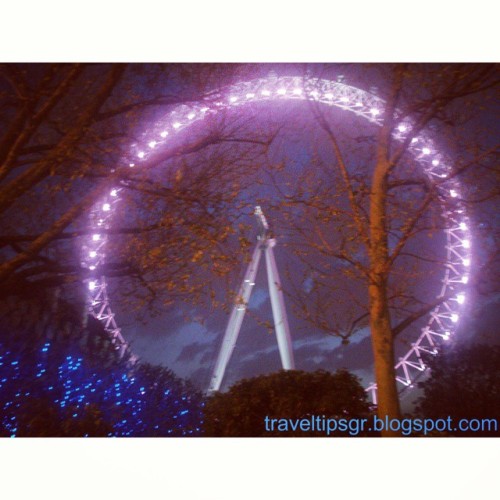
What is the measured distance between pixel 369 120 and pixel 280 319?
13.6 ft

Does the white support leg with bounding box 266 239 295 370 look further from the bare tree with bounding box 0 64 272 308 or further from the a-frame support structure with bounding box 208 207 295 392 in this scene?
the bare tree with bounding box 0 64 272 308

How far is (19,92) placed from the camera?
5.62m

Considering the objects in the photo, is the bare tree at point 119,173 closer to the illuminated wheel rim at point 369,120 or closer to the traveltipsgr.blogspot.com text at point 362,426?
the illuminated wheel rim at point 369,120

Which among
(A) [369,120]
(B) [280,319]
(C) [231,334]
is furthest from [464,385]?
(A) [369,120]

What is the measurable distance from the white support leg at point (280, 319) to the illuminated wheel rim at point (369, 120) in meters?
1.84

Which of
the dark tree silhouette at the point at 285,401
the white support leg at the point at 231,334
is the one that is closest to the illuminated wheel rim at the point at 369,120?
the dark tree silhouette at the point at 285,401

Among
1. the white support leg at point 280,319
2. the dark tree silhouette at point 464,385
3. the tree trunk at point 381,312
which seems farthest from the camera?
the white support leg at point 280,319

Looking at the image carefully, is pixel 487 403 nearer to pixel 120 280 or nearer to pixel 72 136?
pixel 120 280

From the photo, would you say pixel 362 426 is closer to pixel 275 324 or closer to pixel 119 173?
pixel 275 324

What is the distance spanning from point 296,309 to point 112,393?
3.49m

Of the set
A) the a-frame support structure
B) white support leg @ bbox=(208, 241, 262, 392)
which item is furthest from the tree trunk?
white support leg @ bbox=(208, 241, 262, 392)

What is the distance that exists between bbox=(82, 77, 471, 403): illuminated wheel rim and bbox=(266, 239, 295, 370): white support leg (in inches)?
72.5

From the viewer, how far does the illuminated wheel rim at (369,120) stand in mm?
6438

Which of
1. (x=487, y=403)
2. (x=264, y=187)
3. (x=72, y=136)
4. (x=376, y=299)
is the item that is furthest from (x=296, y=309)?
(x=72, y=136)
